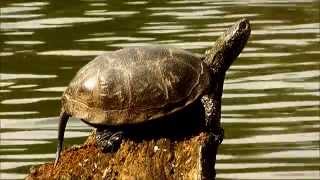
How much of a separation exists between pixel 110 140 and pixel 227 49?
3.42 ft

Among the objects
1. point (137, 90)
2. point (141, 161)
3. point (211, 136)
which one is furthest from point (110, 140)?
point (211, 136)

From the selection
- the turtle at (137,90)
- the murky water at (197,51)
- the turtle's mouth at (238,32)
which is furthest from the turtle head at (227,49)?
the murky water at (197,51)

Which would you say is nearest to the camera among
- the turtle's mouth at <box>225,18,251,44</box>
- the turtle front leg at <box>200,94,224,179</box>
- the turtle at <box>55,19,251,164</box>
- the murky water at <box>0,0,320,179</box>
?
the turtle front leg at <box>200,94,224,179</box>

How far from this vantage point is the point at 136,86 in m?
7.15

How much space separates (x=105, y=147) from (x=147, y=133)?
263 mm

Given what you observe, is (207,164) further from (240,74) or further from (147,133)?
(240,74)

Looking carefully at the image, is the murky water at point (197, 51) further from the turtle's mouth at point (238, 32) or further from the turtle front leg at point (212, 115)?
the turtle front leg at point (212, 115)

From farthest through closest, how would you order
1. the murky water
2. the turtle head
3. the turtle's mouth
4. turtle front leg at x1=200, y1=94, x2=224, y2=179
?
the murky water < the turtle's mouth < the turtle head < turtle front leg at x1=200, y1=94, x2=224, y2=179

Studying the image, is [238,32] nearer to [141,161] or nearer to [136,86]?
[136,86]

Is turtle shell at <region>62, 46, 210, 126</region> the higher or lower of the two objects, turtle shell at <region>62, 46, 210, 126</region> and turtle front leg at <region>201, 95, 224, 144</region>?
the higher

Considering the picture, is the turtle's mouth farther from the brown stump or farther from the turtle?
the brown stump

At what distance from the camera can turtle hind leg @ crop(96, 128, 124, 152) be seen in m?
7.30

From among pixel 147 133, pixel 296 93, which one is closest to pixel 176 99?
pixel 147 133

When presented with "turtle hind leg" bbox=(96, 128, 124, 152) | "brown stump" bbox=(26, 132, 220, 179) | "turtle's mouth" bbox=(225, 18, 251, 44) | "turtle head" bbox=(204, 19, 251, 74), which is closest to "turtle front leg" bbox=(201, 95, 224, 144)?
"brown stump" bbox=(26, 132, 220, 179)
